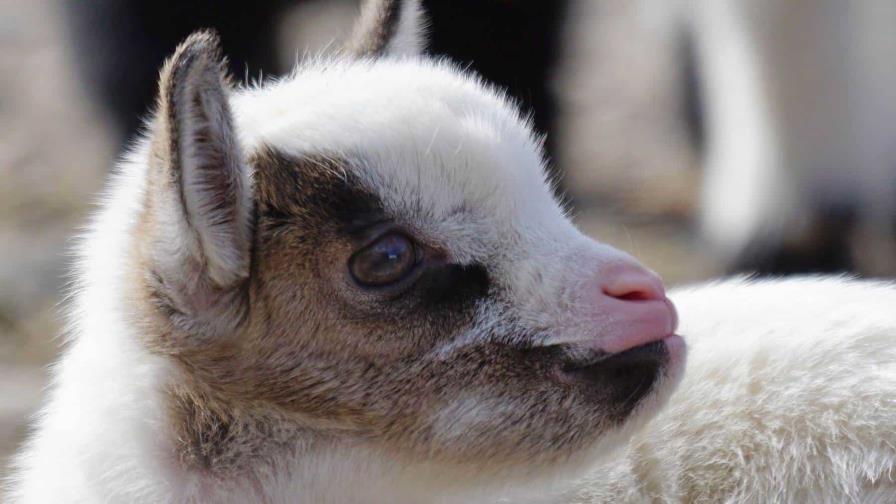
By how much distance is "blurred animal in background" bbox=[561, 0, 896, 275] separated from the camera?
3.88m

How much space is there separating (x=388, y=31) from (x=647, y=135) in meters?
2.93

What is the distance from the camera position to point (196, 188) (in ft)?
5.17

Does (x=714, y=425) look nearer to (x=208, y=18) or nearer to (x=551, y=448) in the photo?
(x=551, y=448)

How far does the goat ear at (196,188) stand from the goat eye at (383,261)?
0.14 m

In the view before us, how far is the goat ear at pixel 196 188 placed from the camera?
1541mm

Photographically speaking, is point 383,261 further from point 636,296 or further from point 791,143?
point 791,143

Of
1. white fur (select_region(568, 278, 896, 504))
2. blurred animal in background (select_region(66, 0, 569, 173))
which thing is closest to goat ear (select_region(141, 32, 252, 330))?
white fur (select_region(568, 278, 896, 504))

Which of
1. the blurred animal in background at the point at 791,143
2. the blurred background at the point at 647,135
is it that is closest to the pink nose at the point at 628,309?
the blurred background at the point at 647,135

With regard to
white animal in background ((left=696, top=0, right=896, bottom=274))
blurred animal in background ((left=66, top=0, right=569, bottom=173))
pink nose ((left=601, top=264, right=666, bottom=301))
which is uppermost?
blurred animal in background ((left=66, top=0, right=569, bottom=173))

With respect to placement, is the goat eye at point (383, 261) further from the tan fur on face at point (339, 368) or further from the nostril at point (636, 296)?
the nostril at point (636, 296)

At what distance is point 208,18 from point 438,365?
2672 mm

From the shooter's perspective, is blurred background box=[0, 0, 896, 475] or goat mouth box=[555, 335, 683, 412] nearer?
goat mouth box=[555, 335, 683, 412]

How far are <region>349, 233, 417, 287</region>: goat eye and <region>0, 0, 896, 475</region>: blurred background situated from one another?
1940mm

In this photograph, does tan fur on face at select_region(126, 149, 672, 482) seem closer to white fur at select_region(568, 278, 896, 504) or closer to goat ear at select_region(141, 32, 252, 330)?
goat ear at select_region(141, 32, 252, 330)
